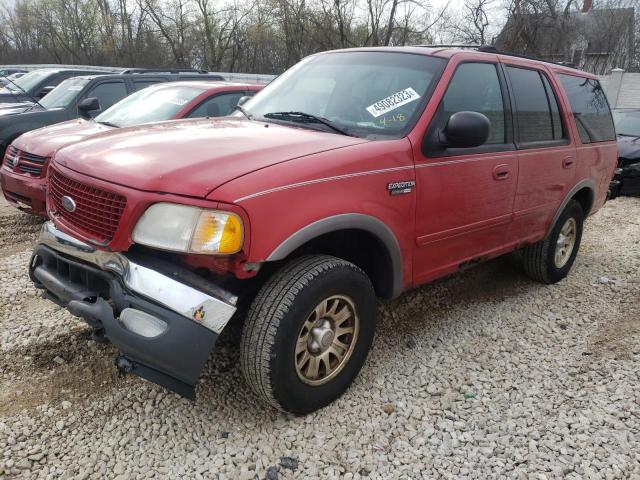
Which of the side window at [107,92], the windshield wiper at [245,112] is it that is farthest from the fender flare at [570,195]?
the side window at [107,92]

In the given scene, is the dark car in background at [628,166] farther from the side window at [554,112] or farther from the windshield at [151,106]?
the windshield at [151,106]

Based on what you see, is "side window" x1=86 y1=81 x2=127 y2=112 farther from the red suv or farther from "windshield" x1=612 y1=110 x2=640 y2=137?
"windshield" x1=612 y1=110 x2=640 y2=137

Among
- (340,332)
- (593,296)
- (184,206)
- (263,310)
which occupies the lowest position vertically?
(593,296)

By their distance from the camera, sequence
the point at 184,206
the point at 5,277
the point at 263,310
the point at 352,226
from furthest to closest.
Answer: the point at 5,277, the point at 352,226, the point at 263,310, the point at 184,206

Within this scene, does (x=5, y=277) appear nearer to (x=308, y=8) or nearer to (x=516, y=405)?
(x=516, y=405)

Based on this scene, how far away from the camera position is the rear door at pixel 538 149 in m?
3.70

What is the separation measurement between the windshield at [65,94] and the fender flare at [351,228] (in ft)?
21.9

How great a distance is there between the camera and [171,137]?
271 cm

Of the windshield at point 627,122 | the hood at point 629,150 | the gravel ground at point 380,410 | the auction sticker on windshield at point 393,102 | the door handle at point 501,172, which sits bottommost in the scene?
the gravel ground at point 380,410

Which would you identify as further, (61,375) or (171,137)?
(61,375)

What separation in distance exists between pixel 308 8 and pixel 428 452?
33693mm

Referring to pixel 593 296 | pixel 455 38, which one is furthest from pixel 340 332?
pixel 455 38

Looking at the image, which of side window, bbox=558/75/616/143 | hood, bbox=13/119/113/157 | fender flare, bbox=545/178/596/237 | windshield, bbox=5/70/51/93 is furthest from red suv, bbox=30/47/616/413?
windshield, bbox=5/70/51/93

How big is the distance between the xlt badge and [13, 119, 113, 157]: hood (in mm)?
3410
